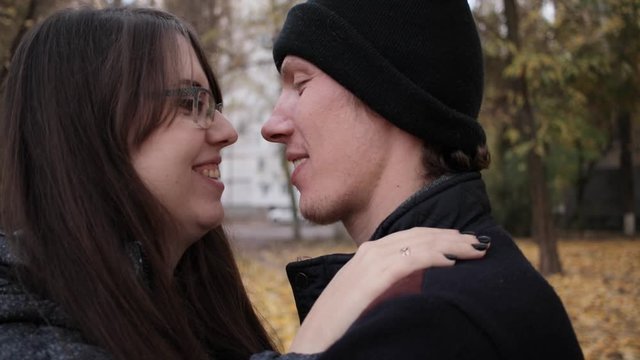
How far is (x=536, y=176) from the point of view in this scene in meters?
11.3

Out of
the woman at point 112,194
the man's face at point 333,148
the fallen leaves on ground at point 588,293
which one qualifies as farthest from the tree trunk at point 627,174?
the woman at point 112,194

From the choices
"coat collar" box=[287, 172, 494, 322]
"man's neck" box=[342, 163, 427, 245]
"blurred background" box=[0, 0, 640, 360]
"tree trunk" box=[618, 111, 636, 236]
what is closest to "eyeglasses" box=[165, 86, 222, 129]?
"man's neck" box=[342, 163, 427, 245]

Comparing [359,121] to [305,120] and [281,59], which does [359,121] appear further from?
[281,59]

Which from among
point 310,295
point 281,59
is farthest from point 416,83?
point 310,295

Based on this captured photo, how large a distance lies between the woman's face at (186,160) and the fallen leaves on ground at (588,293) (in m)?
1.00

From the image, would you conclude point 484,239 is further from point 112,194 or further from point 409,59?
point 112,194

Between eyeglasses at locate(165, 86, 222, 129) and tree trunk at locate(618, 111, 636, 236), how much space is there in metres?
21.5

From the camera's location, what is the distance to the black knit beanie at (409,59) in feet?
6.52

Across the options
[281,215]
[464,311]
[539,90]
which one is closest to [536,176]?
[539,90]

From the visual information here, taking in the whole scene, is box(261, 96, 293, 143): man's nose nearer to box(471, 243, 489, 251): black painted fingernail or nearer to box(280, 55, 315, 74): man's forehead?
box(280, 55, 315, 74): man's forehead

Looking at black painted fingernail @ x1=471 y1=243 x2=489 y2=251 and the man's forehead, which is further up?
the man's forehead

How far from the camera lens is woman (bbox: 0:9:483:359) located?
5.78 feet

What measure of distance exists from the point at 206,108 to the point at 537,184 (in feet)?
32.3

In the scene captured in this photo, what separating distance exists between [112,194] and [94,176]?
73mm
